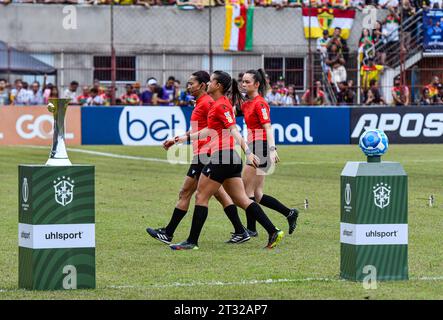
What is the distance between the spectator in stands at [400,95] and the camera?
106ft

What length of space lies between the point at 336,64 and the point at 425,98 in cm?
328

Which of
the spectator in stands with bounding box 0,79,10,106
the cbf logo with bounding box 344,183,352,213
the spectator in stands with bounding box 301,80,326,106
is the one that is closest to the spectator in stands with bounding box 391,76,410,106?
the spectator in stands with bounding box 301,80,326,106

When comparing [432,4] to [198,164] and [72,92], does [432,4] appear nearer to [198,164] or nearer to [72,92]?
[72,92]

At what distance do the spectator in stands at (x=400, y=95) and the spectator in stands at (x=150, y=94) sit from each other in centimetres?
696

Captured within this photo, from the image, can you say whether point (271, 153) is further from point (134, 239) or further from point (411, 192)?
point (411, 192)

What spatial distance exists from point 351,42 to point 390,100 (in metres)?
8.00

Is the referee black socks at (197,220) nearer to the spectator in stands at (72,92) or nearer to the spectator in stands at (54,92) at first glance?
the spectator in stands at (54,92)

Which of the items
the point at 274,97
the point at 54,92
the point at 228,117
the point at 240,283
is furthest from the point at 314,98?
the point at 240,283

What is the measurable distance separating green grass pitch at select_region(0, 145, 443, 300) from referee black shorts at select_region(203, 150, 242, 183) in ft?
2.64

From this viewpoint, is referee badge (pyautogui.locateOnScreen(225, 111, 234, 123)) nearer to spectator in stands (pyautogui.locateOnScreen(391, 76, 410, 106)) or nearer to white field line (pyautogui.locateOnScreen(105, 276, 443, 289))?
white field line (pyautogui.locateOnScreen(105, 276, 443, 289))

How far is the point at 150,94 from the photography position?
105ft

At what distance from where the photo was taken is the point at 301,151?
29547 mm

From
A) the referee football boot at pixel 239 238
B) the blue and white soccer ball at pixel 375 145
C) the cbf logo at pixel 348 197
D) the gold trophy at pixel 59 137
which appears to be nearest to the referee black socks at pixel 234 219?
the referee football boot at pixel 239 238

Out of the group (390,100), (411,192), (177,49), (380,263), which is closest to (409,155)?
(390,100)
